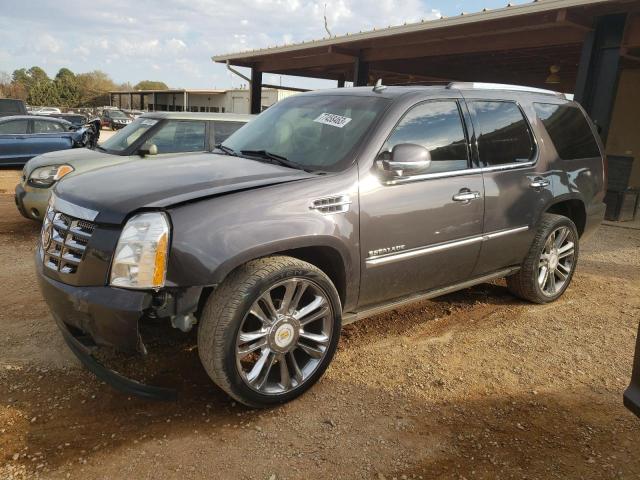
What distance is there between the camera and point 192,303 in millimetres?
2533

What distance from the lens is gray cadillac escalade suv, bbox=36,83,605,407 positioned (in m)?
2.49

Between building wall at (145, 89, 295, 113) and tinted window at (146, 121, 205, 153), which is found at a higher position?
building wall at (145, 89, 295, 113)

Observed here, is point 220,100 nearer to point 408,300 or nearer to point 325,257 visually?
point 408,300

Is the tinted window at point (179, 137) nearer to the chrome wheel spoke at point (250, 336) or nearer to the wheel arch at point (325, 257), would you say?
the wheel arch at point (325, 257)

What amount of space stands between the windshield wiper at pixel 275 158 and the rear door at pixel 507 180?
4.70 ft

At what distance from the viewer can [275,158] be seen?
3.41 metres

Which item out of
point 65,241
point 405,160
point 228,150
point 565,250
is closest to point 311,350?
point 405,160

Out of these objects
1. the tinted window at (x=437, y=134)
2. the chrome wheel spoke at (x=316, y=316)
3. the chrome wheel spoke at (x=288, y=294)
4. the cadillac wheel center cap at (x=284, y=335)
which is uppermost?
the tinted window at (x=437, y=134)

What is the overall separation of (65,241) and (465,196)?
8.46 feet

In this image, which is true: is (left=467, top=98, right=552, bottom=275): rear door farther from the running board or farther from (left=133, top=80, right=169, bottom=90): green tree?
(left=133, top=80, right=169, bottom=90): green tree

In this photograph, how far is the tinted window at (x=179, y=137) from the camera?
6.70 m

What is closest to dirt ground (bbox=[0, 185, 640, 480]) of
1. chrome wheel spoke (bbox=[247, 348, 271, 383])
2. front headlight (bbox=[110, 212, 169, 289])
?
chrome wheel spoke (bbox=[247, 348, 271, 383])

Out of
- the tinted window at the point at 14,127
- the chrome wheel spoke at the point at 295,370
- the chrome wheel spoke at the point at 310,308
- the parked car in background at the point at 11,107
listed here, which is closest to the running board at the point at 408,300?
the chrome wheel spoke at the point at 310,308

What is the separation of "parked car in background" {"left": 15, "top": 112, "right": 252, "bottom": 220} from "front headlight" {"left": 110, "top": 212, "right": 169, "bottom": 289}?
345 cm
